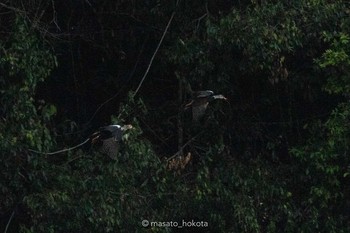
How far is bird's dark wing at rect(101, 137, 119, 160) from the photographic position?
801cm

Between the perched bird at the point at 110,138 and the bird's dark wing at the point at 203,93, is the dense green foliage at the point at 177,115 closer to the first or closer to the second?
the perched bird at the point at 110,138

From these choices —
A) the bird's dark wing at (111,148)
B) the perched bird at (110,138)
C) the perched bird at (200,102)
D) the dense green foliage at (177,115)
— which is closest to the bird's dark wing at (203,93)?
the perched bird at (200,102)

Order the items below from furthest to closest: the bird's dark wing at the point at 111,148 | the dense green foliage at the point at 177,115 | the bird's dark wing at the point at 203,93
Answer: the bird's dark wing at the point at 203,93, the bird's dark wing at the point at 111,148, the dense green foliage at the point at 177,115

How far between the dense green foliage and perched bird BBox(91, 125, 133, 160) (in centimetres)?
9

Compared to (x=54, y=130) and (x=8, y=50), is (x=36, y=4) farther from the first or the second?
(x=54, y=130)

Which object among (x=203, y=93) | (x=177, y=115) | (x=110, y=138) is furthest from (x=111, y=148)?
(x=177, y=115)

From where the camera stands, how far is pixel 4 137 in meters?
7.59

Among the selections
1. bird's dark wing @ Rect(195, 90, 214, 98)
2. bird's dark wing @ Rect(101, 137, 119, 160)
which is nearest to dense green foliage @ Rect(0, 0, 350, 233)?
bird's dark wing @ Rect(101, 137, 119, 160)

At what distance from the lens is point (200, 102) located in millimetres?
8531

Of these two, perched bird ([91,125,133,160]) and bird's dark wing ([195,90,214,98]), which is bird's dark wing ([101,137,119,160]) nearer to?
perched bird ([91,125,133,160])

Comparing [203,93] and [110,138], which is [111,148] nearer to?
→ [110,138]

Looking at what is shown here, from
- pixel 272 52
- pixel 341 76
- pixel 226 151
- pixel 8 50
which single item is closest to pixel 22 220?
pixel 8 50

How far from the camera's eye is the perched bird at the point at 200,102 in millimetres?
8375

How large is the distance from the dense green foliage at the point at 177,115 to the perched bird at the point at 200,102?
0.16 meters
